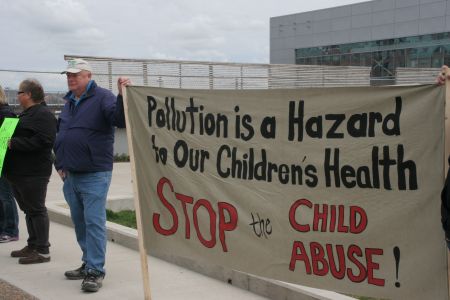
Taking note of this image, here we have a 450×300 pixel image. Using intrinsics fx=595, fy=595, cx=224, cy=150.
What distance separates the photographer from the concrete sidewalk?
16.1 feet

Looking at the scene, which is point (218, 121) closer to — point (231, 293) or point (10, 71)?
point (231, 293)

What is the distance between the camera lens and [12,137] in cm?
579

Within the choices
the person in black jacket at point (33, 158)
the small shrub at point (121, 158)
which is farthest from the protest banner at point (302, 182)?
the small shrub at point (121, 158)

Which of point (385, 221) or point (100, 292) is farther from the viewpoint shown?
point (100, 292)

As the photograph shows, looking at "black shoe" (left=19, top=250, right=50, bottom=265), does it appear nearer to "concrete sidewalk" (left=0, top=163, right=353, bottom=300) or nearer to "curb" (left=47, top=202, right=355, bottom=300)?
"concrete sidewalk" (left=0, top=163, right=353, bottom=300)

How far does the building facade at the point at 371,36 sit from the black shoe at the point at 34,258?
3905cm

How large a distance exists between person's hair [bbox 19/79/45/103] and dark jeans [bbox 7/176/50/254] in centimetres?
79

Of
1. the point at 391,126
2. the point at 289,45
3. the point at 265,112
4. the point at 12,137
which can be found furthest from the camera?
the point at 289,45

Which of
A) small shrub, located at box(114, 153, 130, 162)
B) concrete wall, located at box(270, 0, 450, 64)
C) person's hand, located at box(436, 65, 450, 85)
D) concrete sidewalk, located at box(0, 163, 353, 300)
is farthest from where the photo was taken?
concrete wall, located at box(270, 0, 450, 64)

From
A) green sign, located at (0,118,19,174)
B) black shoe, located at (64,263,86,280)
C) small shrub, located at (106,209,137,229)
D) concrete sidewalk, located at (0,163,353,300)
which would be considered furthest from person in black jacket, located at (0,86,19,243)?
black shoe, located at (64,263,86,280)

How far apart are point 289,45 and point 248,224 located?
190 feet

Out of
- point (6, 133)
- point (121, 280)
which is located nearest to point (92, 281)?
point (121, 280)

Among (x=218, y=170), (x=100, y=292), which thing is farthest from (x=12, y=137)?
(x=218, y=170)

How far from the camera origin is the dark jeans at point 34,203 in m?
5.86
